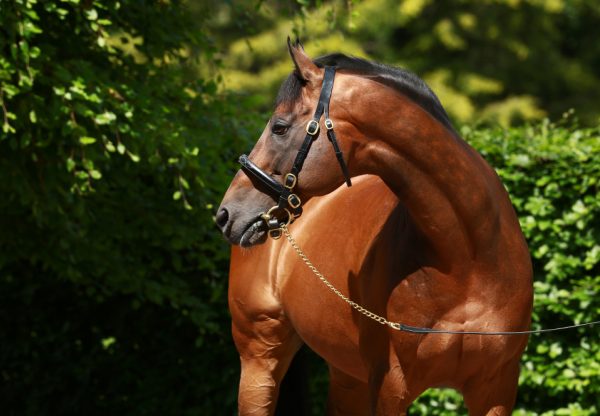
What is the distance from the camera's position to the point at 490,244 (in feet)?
11.6

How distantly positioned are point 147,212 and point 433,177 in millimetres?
2768

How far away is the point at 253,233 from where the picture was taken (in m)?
3.43

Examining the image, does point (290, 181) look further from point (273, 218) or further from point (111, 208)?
point (111, 208)

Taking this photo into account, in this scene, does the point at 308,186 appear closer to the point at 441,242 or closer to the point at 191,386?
the point at 441,242

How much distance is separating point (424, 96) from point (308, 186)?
57 cm

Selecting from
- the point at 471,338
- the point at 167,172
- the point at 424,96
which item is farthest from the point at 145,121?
the point at 471,338

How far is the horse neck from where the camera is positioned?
3.41m

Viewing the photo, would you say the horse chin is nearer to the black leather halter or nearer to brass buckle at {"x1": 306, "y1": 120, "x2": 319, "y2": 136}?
Result: the black leather halter

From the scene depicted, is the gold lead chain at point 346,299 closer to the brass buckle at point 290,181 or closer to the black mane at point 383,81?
the brass buckle at point 290,181

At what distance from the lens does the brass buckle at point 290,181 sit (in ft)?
11.1

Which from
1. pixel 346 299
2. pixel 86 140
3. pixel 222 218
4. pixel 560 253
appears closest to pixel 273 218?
pixel 222 218

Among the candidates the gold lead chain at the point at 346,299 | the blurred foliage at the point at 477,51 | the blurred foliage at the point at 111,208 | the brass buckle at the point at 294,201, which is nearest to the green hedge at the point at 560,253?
the blurred foliage at the point at 111,208

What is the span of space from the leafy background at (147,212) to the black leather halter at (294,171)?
1.64 meters

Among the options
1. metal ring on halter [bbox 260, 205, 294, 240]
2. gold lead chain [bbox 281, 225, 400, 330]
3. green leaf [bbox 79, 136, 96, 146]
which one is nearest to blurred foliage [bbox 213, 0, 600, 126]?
green leaf [bbox 79, 136, 96, 146]
